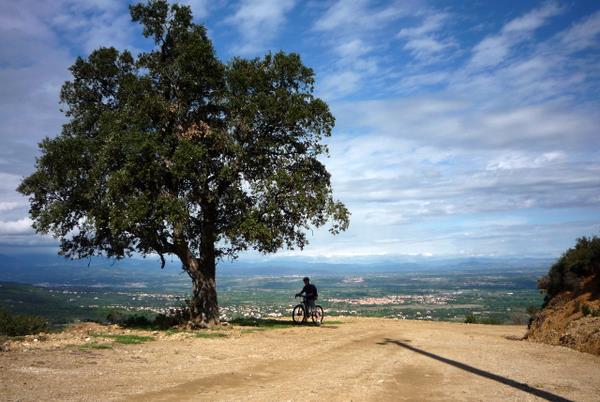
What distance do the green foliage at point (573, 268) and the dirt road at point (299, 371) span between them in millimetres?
6395

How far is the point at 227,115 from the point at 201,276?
832 cm

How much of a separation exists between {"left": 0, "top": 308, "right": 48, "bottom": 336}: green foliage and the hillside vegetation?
2181 cm

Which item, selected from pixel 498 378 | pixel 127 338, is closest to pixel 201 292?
pixel 127 338

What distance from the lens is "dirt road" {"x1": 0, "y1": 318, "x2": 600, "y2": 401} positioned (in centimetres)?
973

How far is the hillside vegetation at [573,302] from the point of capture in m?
18.4

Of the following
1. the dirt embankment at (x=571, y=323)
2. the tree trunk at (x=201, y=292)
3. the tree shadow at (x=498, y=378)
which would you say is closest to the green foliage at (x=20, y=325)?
the tree trunk at (x=201, y=292)

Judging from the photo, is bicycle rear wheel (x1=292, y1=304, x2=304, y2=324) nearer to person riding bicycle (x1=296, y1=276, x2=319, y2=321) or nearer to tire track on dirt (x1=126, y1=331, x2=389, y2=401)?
person riding bicycle (x1=296, y1=276, x2=319, y2=321)

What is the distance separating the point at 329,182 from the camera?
2561cm

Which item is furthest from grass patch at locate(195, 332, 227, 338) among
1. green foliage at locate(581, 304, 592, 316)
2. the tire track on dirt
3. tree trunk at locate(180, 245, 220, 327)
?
green foliage at locate(581, 304, 592, 316)

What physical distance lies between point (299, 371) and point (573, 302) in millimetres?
15944

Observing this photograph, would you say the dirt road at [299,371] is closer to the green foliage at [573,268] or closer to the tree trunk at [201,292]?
the tree trunk at [201,292]

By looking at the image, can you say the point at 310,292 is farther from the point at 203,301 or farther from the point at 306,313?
the point at 203,301

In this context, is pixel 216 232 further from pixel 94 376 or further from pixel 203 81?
pixel 94 376

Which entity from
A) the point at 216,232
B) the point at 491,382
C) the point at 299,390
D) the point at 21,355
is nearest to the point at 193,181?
the point at 216,232
